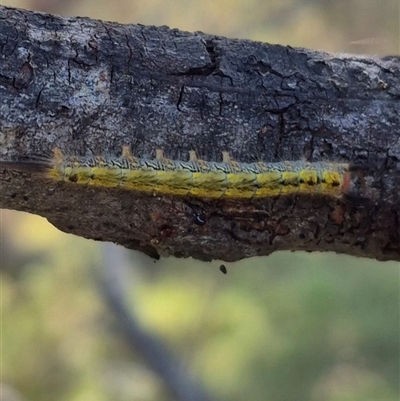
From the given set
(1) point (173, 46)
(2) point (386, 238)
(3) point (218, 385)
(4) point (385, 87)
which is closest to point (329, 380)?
(3) point (218, 385)

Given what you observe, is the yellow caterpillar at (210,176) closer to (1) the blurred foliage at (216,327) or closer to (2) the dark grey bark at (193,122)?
(2) the dark grey bark at (193,122)

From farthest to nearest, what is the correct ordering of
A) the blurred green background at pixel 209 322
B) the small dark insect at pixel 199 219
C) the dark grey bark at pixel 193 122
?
the blurred green background at pixel 209 322, the small dark insect at pixel 199 219, the dark grey bark at pixel 193 122

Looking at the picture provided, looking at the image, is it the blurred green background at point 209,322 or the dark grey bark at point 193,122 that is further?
the blurred green background at point 209,322

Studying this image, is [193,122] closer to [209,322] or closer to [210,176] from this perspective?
[210,176]

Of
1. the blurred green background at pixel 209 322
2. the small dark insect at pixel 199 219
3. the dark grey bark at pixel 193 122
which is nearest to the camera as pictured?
the dark grey bark at pixel 193 122

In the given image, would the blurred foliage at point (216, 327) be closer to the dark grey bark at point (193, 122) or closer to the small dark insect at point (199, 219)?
the dark grey bark at point (193, 122)

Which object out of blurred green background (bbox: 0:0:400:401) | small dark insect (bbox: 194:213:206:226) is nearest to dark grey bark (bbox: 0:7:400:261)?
small dark insect (bbox: 194:213:206:226)

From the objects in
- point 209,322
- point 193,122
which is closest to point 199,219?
point 193,122

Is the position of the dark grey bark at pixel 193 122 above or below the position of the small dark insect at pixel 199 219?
above

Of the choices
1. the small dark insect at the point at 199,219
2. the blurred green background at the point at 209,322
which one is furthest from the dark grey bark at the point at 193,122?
the blurred green background at the point at 209,322
